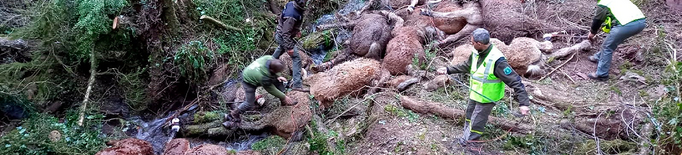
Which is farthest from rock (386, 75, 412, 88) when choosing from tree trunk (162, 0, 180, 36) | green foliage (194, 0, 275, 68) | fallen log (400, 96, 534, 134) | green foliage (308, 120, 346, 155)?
tree trunk (162, 0, 180, 36)

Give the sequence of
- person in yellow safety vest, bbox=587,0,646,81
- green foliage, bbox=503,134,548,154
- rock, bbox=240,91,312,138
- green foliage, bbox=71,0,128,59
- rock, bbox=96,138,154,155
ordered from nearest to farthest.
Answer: green foliage, bbox=503,134,548,154 < rock, bbox=96,138,154,155 < person in yellow safety vest, bbox=587,0,646,81 < rock, bbox=240,91,312,138 < green foliage, bbox=71,0,128,59

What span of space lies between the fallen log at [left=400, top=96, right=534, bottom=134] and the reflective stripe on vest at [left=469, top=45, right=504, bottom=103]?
0.86m

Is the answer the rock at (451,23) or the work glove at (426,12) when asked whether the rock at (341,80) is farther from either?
the rock at (451,23)

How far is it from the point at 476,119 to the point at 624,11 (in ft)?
7.95

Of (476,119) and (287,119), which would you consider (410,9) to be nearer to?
(287,119)

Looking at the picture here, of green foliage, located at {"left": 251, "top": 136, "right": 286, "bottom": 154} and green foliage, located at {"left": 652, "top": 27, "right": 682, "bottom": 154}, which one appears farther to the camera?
green foliage, located at {"left": 251, "top": 136, "right": 286, "bottom": 154}

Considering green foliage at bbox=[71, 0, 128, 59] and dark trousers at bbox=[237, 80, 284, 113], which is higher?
green foliage at bbox=[71, 0, 128, 59]

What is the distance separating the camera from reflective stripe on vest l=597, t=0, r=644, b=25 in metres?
4.74

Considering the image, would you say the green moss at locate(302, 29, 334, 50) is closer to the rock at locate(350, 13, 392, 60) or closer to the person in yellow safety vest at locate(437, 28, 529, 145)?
→ the rock at locate(350, 13, 392, 60)

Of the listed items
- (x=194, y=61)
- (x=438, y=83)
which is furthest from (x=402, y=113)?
(x=194, y=61)

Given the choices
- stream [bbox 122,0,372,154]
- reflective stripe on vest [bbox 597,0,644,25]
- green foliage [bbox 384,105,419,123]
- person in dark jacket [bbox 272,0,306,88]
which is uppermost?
reflective stripe on vest [bbox 597,0,644,25]

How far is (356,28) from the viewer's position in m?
7.42

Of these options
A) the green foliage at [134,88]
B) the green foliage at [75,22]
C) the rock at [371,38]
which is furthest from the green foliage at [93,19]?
the rock at [371,38]

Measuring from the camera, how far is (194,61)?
6.61m
